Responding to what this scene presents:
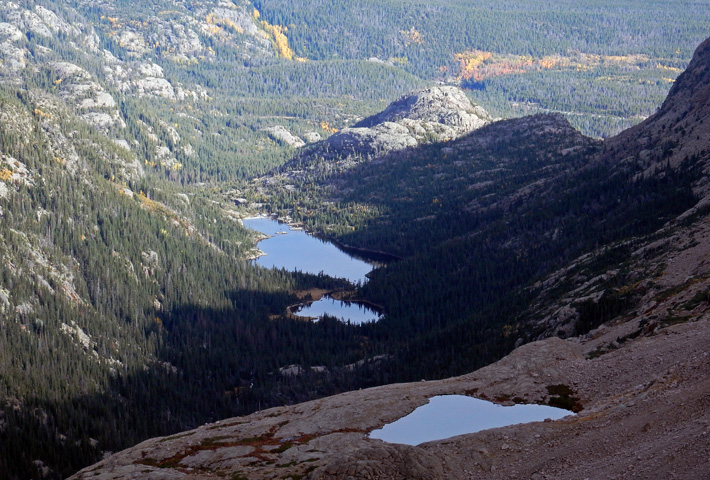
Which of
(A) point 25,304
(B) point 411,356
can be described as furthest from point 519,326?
(A) point 25,304

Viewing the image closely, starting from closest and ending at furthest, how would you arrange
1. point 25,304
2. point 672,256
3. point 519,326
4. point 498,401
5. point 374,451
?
1. point 374,451
2. point 498,401
3. point 672,256
4. point 519,326
5. point 25,304

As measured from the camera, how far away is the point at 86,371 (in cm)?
16800

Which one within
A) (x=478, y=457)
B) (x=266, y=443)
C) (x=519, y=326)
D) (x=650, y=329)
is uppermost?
(x=519, y=326)

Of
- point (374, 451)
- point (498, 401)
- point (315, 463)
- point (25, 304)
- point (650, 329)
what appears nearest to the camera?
point (374, 451)

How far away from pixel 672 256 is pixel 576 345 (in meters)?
34.6

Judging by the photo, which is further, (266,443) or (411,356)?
(411,356)

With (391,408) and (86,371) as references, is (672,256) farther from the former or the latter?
(86,371)

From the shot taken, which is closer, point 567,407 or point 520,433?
point 520,433

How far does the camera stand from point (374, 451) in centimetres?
7206

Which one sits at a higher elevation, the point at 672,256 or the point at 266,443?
the point at 672,256

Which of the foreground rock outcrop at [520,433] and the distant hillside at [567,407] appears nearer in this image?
the foreground rock outcrop at [520,433]

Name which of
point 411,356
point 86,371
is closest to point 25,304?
point 86,371

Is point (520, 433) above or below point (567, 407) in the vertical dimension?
below

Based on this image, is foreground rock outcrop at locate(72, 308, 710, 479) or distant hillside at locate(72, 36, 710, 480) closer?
foreground rock outcrop at locate(72, 308, 710, 479)
